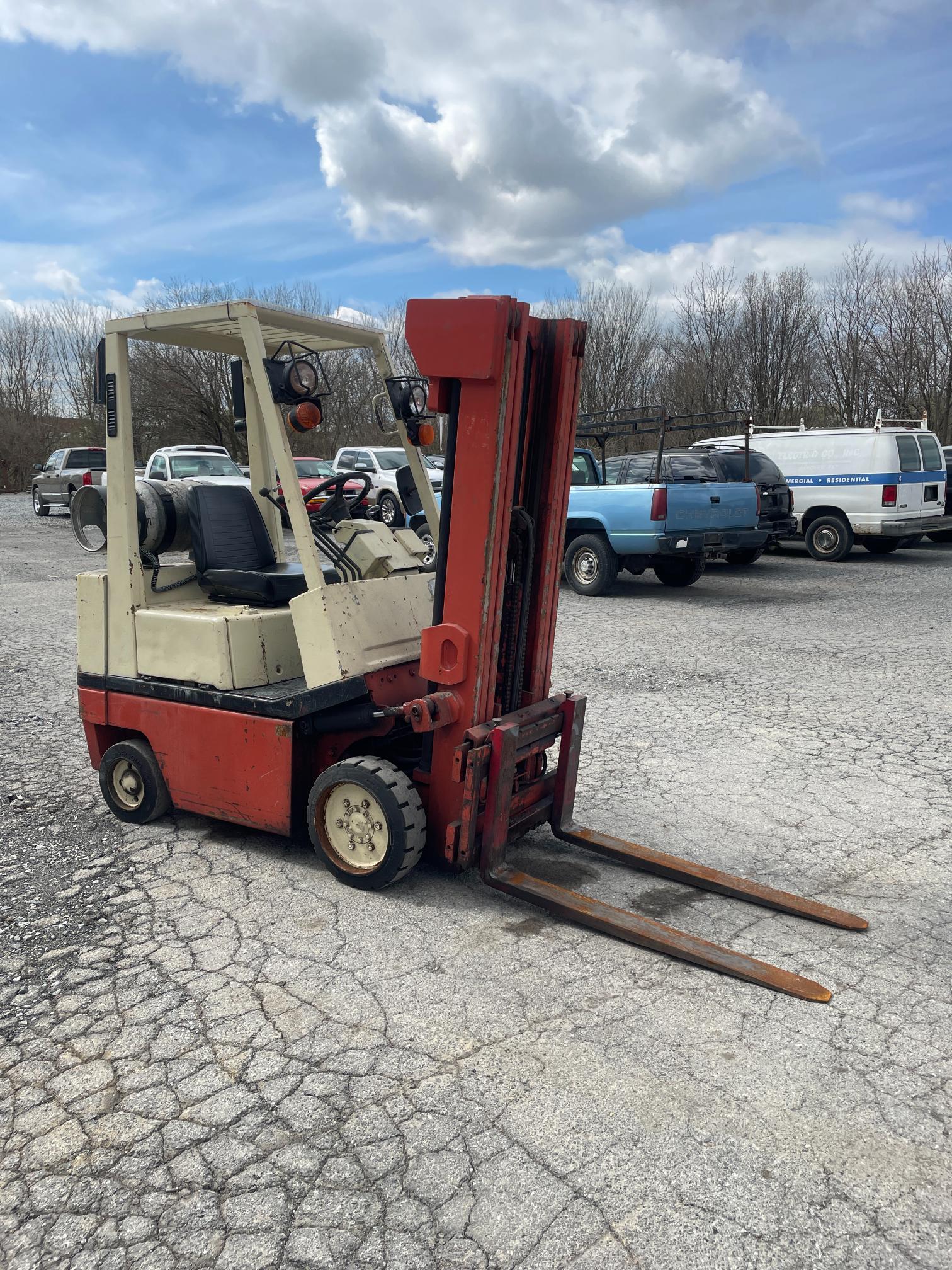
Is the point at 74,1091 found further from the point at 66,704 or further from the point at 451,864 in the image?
the point at 66,704

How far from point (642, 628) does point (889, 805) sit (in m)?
5.45

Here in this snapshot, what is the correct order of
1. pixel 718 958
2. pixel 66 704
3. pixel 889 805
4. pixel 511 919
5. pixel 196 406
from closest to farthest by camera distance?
pixel 718 958 → pixel 511 919 → pixel 889 805 → pixel 66 704 → pixel 196 406

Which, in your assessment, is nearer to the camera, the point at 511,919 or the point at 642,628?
the point at 511,919

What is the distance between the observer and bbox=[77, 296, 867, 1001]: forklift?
3.82 m

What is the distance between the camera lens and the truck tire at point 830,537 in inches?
641

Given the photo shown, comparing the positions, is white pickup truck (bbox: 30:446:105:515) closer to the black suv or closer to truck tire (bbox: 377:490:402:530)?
the black suv

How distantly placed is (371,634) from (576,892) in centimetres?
140

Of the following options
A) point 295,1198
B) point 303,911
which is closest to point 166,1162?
point 295,1198

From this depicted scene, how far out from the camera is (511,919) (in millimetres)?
3844

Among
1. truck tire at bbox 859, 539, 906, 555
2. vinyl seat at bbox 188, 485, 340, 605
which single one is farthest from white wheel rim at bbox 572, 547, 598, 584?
vinyl seat at bbox 188, 485, 340, 605

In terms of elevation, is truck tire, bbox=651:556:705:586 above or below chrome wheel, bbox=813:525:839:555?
below

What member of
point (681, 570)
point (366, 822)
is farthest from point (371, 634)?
point (681, 570)

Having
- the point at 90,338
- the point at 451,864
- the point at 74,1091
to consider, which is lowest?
the point at 74,1091

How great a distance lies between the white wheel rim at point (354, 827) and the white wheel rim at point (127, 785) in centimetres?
116
